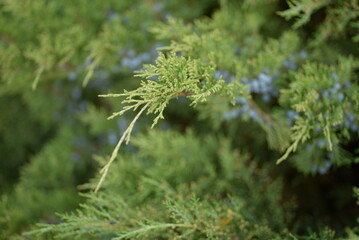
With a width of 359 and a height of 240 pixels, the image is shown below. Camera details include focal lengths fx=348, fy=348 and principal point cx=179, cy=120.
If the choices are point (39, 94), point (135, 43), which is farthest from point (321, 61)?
point (39, 94)

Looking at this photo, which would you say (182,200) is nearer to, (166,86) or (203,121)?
(166,86)

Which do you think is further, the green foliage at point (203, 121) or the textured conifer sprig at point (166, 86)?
the green foliage at point (203, 121)

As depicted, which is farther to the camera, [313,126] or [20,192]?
[20,192]

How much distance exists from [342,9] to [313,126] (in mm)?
367

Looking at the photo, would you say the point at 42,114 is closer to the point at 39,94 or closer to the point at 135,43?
the point at 39,94

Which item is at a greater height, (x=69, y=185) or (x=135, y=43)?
(x=135, y=43)

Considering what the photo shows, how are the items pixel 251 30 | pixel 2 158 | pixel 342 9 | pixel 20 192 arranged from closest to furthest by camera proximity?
pixel 342 9 < pixel 251 30 < pixel 20 192 < pixel 2 158

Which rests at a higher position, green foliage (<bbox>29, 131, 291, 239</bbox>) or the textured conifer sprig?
the textured conifer sprig

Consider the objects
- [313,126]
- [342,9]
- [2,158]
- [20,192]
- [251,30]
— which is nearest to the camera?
[313,126]

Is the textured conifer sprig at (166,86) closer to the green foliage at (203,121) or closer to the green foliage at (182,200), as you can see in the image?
the green foliage at (203,121)

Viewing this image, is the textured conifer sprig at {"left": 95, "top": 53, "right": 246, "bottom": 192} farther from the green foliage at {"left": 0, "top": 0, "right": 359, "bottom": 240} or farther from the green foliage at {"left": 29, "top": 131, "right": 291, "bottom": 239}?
the green foliage at {"left": 29, "top": 131, "right": 291, "bottom": 239}

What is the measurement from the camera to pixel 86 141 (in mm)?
1805

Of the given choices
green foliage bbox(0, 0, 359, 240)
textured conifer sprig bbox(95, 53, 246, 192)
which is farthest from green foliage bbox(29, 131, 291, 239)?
textured conifer sprig bbox(95, 53, 246, 192)

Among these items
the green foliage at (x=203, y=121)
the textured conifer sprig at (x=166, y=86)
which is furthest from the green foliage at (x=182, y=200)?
the textured conifer sprig at (x=166, y=86)
